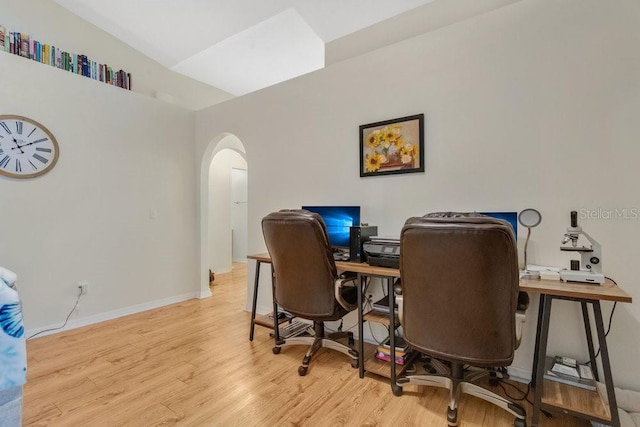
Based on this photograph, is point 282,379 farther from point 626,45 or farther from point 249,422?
point 626,45

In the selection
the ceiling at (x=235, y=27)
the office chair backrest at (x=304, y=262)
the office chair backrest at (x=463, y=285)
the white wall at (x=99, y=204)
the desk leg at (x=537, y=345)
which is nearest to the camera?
the office chair backrest at (x=463, y=285)

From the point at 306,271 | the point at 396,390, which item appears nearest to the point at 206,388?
the point at 306,271

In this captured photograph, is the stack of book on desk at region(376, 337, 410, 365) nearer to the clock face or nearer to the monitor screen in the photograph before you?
the monitor screen

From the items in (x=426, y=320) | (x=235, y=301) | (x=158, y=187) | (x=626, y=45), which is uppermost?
(x=626, y=45)

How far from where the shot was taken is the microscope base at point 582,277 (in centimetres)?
143

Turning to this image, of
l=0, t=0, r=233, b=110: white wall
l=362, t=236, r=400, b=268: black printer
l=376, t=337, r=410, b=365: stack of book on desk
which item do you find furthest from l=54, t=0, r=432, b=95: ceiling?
l=376, t=337, r=410, b=365: stack of book on desk

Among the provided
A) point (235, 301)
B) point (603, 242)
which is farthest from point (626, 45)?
point (235, 301)

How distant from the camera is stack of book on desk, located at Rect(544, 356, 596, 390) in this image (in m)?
1.53

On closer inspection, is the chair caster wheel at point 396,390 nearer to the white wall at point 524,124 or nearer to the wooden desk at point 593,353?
the wooden desk at point 593,353

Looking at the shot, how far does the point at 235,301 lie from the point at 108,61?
10.7ft

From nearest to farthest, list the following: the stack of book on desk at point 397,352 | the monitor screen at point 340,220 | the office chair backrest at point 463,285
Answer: the office chair backrest at point 463,285, the stack of book on desk at point 397,352, the monitor screen at point 340,220

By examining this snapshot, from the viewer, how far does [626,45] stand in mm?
1619

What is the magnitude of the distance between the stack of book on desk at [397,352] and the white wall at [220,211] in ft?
12.4

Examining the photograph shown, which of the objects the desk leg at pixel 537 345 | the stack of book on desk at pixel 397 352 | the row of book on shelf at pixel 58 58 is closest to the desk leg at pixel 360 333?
the stack of book on desk at pixel 397 352
